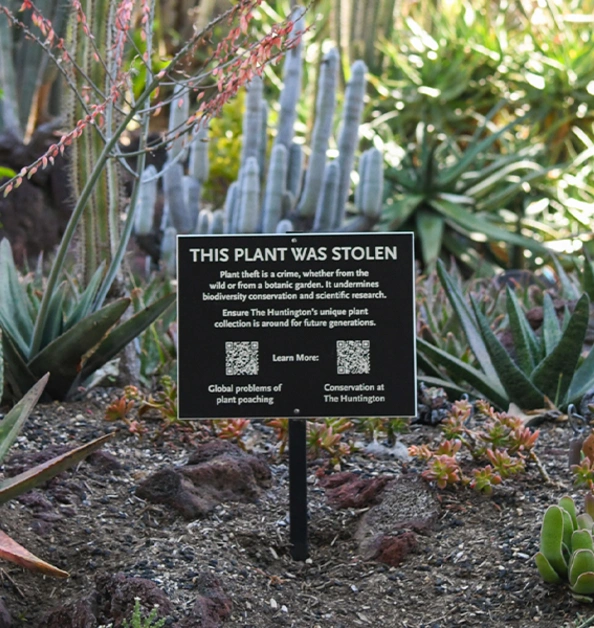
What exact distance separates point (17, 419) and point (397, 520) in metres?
1.12

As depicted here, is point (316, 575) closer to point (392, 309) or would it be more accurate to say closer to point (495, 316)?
point (392, 309)

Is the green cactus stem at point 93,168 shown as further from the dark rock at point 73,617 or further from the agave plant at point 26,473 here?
the dark rock at point 73,617

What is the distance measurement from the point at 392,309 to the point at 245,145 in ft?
15.6

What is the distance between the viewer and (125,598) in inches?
86.0

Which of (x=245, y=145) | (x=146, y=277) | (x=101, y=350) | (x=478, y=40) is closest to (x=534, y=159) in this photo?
(x=478, y=40)

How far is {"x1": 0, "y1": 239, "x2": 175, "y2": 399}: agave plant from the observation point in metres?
3.26

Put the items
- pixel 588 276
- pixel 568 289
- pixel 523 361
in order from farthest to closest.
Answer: pixel 568 289, pixel 588 276, pixel 523 361

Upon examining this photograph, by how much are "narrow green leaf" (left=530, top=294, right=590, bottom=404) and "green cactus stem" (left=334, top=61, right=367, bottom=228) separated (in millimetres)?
3558

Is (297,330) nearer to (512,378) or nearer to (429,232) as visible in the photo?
(512,378)

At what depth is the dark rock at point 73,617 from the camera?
2.12 m

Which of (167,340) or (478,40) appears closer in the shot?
(167,340)

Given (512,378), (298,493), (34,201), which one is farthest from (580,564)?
(34,201)

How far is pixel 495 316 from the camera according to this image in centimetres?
478

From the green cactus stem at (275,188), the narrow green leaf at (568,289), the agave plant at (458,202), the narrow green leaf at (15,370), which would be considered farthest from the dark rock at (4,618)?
the agave plant at (458,202)
